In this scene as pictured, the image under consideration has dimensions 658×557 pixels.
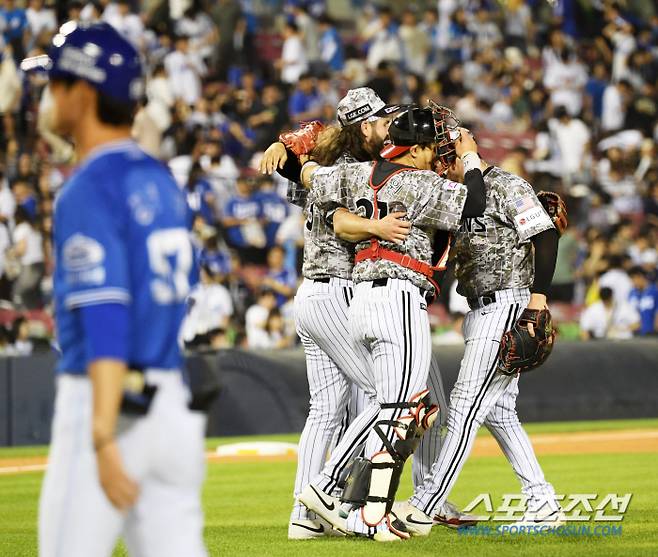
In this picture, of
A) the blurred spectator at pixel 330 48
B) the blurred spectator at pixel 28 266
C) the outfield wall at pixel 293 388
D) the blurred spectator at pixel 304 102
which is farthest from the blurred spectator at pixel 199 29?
the outfield wall at pixel 293 388

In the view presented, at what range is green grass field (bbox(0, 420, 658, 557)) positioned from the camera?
655cm

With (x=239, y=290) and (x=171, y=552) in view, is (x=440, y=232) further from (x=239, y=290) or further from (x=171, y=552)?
(x=239, y=290)

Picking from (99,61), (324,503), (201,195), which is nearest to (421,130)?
(324,503)

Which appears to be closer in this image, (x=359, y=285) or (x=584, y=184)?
(x=359, y=285)

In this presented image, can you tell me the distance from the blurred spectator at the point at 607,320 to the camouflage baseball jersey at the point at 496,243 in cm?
1104

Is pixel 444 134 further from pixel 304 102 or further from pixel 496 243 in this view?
pixel 304 102

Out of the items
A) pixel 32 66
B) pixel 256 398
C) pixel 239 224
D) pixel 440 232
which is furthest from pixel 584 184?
pixel 32 66

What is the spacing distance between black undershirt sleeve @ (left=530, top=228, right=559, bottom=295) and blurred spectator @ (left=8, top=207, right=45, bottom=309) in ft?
32.0

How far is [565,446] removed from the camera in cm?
1386

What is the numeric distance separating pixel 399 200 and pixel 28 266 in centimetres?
985

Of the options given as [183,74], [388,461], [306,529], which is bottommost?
[306,529]

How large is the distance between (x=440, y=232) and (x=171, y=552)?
12.5 feet

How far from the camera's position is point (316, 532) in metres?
7.15

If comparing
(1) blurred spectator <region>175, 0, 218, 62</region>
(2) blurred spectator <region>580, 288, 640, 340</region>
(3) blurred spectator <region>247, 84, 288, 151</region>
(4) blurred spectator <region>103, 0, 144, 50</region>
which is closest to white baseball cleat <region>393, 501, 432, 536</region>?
(2) blurred spectator <region>580, 288, 640, 340</region>
